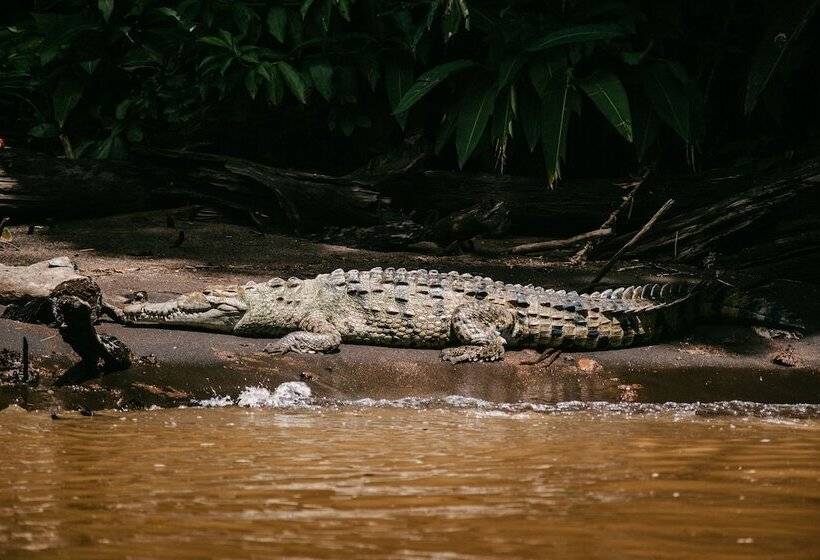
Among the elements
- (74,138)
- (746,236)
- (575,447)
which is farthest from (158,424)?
(74,138)

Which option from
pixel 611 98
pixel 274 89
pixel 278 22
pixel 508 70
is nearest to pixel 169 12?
pixel 278 22

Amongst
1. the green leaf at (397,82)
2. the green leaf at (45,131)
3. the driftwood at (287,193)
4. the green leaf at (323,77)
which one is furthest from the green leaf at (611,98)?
the green leaf at (45,131)

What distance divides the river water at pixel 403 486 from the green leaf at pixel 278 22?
540cm

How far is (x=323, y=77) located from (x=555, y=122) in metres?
2.45

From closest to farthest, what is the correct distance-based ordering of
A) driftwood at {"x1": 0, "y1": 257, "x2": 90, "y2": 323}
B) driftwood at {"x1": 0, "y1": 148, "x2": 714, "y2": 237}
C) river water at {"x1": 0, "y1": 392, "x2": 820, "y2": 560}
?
river water at {"x1": 0, "y1": 392, "x2": 820, "y2": 560} → driftwood at {"x1": 0, "y1": 257, "x2": 90, "y2": 323} → driftwood at {"x1": 0, "y1": 148, "x2": 714, "y2": 237}

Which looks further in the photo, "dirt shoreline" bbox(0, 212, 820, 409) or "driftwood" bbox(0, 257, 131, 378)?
"dirt shoreline" bbox(0, 212, 820, 409)

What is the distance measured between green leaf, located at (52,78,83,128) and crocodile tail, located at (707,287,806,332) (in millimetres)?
6790

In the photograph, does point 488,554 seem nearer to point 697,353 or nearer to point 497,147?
point 697,353

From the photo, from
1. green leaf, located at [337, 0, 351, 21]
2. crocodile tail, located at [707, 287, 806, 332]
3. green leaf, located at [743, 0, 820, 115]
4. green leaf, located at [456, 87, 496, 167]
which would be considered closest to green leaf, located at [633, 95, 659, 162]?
green leaf, located at [743, 0, 820, 115]

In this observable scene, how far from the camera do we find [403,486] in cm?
299

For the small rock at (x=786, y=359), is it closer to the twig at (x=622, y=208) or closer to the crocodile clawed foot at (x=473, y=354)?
the crocodile clawed foot at (x=473, y=354)

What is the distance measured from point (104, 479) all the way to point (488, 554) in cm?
134

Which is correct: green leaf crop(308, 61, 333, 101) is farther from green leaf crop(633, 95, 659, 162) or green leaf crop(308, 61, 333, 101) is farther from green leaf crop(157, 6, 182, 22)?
green leaf crop(633, 95, 659, 162)

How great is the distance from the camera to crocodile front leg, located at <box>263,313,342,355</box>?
558 cm
